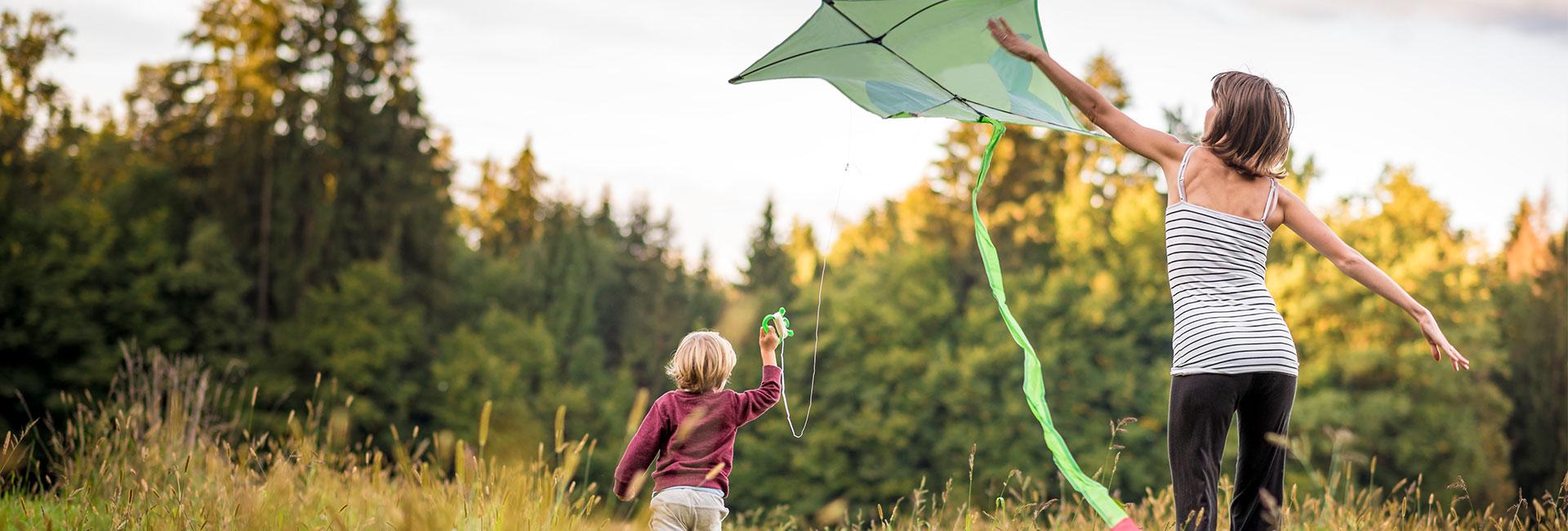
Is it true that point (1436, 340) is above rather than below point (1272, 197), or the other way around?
below

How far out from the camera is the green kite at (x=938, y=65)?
13.4ft

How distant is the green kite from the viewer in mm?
4074

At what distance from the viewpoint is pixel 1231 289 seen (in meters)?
3.18

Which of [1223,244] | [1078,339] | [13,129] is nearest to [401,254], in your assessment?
[13,129]

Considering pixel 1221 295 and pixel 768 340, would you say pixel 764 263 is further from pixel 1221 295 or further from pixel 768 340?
pixel 1221 295

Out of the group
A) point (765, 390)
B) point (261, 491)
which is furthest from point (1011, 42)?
point (261, 491)

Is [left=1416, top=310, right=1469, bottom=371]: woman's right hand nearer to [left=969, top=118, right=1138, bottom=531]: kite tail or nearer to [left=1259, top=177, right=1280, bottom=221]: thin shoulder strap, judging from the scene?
[left=1259, top=177, right=1280, bottom=221]: thin shoulder strap

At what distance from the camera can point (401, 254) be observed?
100 ft

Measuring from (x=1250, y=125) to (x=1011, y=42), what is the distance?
0.81 metres

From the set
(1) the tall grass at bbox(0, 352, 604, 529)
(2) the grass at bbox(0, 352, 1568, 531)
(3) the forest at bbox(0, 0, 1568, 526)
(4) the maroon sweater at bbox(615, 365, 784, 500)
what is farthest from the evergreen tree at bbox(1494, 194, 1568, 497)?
(1) the tall grass at bbox(0, 352, 604, 529)

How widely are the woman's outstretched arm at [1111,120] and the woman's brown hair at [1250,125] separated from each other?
12 centimetres

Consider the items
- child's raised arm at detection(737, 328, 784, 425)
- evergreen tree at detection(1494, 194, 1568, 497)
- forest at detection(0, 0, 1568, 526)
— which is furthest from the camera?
evergreen tree at detection(1494, 194, 1568, 497)

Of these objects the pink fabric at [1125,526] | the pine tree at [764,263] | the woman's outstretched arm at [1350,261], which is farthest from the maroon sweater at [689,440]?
the pine tree at [764,263]

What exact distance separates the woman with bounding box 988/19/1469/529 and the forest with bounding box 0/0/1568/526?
20.7 meters
